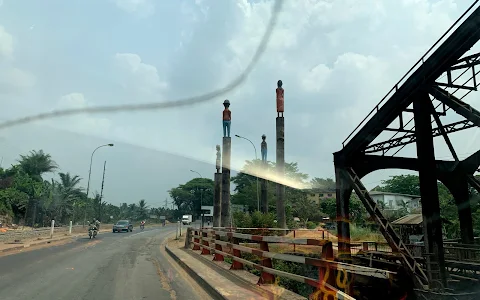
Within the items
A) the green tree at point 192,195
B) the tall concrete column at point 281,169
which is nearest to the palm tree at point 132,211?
the green tree at point 192,195

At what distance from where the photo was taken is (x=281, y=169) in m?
28.9

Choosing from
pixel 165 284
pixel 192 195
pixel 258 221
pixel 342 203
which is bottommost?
pixel 165 284

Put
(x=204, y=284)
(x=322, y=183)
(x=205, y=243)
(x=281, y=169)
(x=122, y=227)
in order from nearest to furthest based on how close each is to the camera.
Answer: (x=204, y=284) < (x=205, y=243) < (x=281, y=169) < (x=122, y=227) < (x=322, y=183)

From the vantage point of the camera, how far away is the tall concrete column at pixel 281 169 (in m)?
28.2

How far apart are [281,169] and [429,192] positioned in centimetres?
1484

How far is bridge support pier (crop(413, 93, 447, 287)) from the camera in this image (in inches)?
549

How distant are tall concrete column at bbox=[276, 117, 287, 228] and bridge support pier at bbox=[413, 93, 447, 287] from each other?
45.2 ft

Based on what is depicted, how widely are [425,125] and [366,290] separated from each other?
6.94 metres

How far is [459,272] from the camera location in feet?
52.5

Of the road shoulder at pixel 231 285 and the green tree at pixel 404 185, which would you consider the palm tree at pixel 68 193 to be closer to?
the road shoulder at pixel 231 285

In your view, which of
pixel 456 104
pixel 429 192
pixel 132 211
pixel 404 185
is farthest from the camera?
pixel 132 211

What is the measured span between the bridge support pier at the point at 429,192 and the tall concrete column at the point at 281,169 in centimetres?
1379

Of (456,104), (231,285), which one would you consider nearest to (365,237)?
(456,104)

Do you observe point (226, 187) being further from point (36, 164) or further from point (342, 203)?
point (36, 164)
